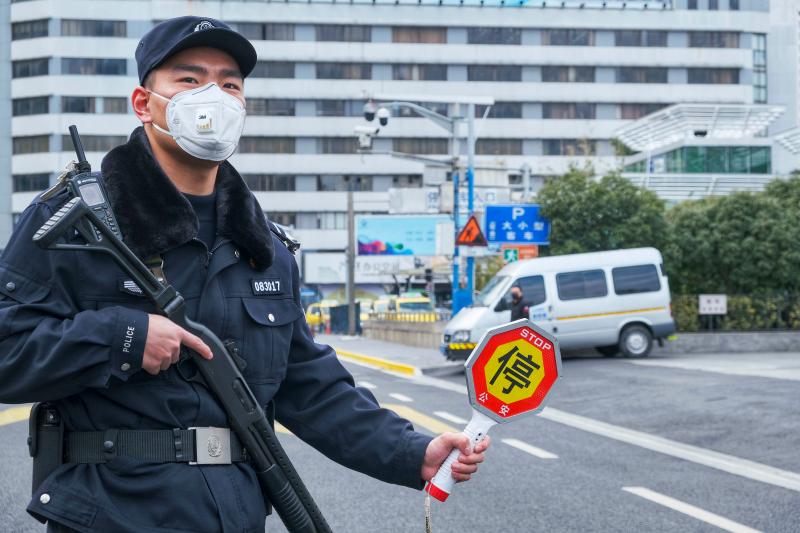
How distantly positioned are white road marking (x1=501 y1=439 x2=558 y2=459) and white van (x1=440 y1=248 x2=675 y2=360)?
12.4m

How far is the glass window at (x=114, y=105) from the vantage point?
7338 centimetres

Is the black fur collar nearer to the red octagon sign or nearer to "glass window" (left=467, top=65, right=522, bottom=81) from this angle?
the red octagon sign

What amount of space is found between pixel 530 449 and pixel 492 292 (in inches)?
528

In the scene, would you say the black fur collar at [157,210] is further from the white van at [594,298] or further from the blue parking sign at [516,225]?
the blue parking sign at [516,225]

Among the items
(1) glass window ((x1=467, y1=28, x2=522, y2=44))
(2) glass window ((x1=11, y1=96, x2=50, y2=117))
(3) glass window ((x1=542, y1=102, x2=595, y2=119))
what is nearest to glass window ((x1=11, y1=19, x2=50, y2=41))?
(2) glass window ((x1=11, y1=96, x2=50, y2=117))

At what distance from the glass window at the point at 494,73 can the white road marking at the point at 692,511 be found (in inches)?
2695

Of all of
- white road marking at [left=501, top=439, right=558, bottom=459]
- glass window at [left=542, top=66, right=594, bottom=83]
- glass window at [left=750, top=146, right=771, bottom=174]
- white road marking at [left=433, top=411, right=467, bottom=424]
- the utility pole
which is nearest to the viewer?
white road marking at [left=501, top=439, right=558, bottom=459]

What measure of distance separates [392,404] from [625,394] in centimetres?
333

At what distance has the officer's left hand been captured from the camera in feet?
8.46

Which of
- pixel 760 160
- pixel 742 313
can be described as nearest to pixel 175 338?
pixel 742 313

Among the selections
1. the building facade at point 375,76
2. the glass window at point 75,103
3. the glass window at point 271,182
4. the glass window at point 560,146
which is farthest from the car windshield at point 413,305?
the glass window at point 75,103

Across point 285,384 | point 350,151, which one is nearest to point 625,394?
point 285,384

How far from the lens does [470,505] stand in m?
7.25

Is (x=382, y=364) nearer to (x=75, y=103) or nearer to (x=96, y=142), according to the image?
(x=96, y=142)
